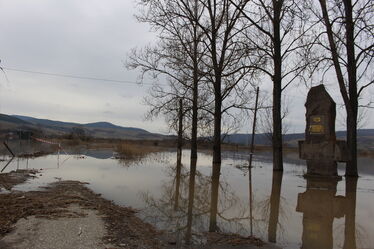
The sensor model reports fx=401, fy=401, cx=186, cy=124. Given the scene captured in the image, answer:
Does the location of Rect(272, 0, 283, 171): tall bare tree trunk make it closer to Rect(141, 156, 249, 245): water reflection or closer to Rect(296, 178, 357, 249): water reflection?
Rect(296, 178, 357, 249): water reflection

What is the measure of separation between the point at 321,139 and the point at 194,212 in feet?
34.9

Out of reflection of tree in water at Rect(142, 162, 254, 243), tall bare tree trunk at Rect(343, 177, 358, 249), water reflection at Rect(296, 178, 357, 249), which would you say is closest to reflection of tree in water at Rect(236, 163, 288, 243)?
reflection of tree in water at Rect(142, 162, 254, 243)

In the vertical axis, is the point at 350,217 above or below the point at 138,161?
below

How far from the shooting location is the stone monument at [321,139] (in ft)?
58.8

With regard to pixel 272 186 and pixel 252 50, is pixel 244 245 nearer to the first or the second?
pixel 272 186

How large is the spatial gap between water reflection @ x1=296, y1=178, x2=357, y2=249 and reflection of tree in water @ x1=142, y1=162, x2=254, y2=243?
1330 millimetres

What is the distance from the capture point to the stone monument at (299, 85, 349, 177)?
17.9 meters

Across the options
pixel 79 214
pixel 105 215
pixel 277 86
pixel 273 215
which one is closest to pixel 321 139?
pixel 277 86

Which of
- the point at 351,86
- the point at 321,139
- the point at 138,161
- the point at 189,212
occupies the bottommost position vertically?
the point at 189,212

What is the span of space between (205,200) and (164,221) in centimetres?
319

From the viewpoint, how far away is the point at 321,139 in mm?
18328

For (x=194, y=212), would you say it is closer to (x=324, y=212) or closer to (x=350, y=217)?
(x=324, y=212)

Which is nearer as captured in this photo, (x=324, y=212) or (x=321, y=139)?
(x=324, y=212)

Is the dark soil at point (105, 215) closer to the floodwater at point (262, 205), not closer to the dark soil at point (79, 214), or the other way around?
the dark soil at point (79, 214)
